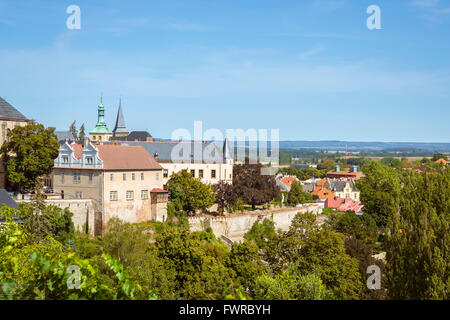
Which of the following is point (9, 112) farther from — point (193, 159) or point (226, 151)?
point (226, 151)

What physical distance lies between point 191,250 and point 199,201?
1767cm

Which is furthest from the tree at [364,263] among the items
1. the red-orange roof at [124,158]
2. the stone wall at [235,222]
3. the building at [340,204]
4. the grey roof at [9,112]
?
the building at [340,204]

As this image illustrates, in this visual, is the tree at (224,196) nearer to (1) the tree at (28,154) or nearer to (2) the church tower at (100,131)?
(1) the tree at (28,154)

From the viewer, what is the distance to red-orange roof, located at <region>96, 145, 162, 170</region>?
37.7m

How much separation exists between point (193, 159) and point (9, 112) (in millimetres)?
18742

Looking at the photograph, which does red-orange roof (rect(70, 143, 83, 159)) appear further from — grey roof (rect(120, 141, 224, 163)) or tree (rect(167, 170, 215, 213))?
grey roof (rect(120, 141, 224, 163))

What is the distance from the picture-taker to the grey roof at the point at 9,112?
142 feet

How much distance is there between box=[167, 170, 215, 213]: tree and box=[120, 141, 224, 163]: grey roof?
6.68 metres

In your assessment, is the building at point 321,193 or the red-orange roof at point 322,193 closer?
the building at point 321,193

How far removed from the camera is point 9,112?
145 feet

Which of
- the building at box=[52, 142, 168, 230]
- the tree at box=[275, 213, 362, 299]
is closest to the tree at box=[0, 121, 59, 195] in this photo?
the building at box=[52, 142, 168, 230]

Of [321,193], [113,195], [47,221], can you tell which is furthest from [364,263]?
[321,193]

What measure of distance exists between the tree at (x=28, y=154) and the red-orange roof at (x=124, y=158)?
18.5 feet
